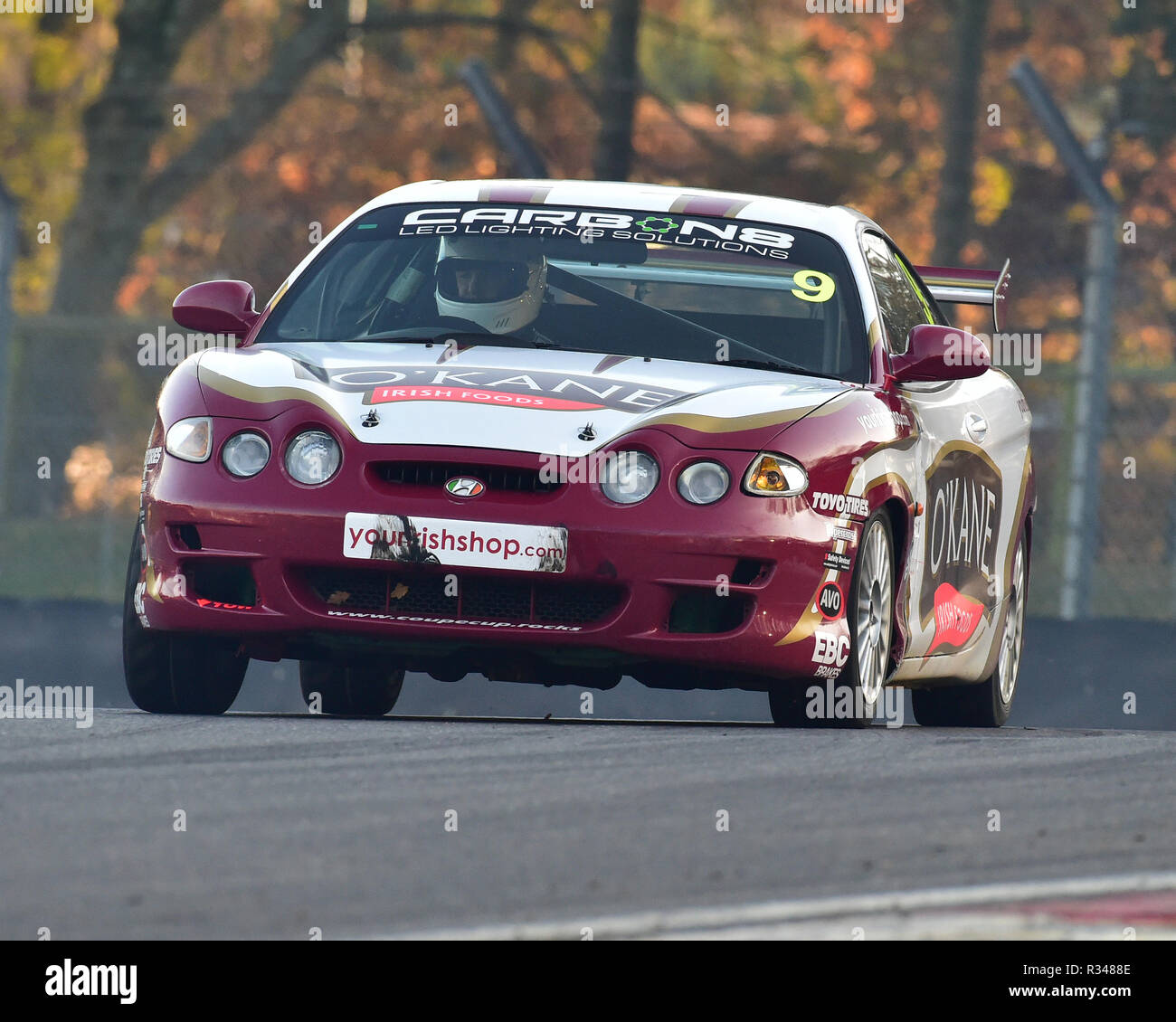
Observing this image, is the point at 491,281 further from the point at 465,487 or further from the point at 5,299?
the point at 5,299

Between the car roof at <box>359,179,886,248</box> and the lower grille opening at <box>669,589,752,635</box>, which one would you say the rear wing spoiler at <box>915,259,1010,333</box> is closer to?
the car roof at <box>359,179,886,248</box>

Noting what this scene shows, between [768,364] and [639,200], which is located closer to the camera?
[768,364]

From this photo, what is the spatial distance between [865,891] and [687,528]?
7.68 feet

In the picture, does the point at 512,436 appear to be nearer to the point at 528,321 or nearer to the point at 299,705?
the point at 528,321

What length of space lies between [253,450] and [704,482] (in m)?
1.23

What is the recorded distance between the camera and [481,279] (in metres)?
8.24

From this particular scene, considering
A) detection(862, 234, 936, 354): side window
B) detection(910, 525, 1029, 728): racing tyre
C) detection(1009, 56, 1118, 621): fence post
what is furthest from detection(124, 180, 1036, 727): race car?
detection(1009, 56, 1118, 621): fence post

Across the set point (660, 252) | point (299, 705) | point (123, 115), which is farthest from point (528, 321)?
point (123, 115)

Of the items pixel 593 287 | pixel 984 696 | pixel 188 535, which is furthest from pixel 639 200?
pixel 984 696

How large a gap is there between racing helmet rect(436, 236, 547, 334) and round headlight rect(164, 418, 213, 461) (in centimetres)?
Result: 104

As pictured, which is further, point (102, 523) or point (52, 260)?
point (52, 260)

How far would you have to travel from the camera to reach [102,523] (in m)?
15.7

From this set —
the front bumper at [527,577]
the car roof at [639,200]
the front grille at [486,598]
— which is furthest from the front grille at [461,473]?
the car roof at [639,200]

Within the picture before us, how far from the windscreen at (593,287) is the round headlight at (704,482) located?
0.78m
